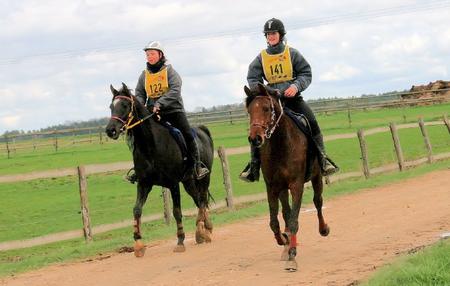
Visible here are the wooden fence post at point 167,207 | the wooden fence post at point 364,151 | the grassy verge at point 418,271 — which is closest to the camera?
the grassy verge at point 418,271

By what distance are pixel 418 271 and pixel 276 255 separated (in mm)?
3226

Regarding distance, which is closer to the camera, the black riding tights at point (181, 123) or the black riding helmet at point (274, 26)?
the black riding helmet at point (274, 26)

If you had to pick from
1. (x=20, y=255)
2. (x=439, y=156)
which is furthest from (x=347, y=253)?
(x=439, y=156)

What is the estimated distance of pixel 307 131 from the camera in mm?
9453

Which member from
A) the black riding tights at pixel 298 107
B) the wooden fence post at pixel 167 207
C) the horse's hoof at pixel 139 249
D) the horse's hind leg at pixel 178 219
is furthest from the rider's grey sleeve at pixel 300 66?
the wooden fence post at pixel 167 207

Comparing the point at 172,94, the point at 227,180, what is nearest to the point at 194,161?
the point at 172,94

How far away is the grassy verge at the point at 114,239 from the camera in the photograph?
12289 mm

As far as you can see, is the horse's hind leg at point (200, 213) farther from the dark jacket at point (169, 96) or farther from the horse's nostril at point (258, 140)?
the horse's nostril at point (258, 140)

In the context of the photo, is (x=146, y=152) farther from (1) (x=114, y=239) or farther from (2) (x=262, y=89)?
(1) (x=114, y=239)

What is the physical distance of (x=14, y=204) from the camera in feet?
72.4

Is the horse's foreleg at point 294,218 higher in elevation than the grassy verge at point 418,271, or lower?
higher

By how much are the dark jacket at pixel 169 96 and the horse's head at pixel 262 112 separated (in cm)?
297

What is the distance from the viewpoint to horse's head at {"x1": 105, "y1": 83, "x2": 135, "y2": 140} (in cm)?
1030

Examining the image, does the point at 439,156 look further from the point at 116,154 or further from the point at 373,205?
the point at 116,154
